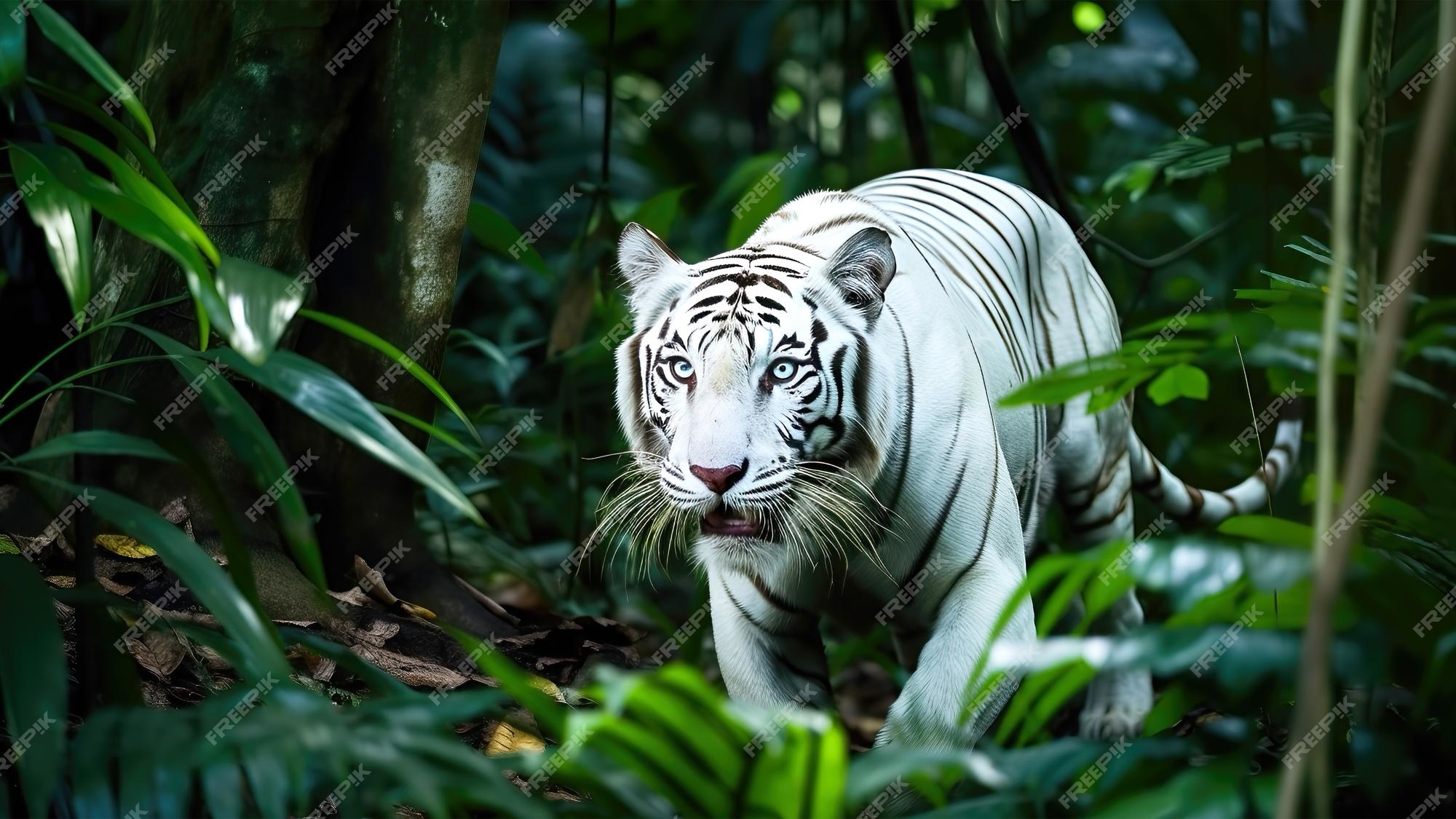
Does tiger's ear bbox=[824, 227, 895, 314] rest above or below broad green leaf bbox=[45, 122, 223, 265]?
below

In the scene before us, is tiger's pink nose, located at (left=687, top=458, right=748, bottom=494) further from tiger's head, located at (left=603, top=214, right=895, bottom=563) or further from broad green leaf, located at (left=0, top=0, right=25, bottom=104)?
broad green leaf, located at (left=0, top=0, right=25, bottom=104)

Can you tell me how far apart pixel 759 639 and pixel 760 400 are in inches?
22.2

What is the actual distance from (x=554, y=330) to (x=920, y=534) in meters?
1.59

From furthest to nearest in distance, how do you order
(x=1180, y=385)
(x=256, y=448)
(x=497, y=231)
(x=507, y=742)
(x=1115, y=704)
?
(x=497, y=231)
(x=1115, y=704)
(x=507, y=742)
(x=1180, y=385)
(x=256, y=448)

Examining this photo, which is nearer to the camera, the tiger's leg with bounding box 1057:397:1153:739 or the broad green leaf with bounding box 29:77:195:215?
the broad green leaf with bounding box 29:77:195:215

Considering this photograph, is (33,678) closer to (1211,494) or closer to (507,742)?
(507,742)

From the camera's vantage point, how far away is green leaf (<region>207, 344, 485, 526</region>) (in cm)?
140

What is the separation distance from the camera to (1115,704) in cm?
310

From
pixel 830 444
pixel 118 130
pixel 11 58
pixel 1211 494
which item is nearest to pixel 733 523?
pixel 830 444

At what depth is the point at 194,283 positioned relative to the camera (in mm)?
1363

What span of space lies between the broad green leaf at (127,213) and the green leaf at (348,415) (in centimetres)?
9

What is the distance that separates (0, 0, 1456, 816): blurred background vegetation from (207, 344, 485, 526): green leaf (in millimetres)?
220

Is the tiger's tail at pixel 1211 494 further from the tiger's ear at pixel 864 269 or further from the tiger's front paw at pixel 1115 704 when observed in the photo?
the tiger's ear at pixel 864 269

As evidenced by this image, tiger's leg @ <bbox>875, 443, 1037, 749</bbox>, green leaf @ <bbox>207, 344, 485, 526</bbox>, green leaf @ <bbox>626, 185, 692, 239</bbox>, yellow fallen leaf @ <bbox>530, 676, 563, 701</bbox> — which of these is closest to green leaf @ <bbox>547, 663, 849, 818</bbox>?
green leaf @ <bbox>207, 344, 485, 526</bbox>
